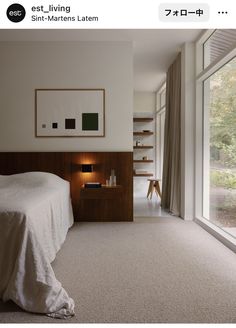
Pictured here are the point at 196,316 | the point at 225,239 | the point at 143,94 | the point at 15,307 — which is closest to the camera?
the point at 196,316

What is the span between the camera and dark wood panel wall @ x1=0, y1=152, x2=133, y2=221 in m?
4.12

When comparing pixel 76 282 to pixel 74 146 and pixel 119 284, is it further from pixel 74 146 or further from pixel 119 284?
pixel 74 146

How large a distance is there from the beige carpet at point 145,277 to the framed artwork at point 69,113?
1344 millimetres

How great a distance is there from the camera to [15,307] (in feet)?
5.92

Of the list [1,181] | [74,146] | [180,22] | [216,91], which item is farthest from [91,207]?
[180,22]

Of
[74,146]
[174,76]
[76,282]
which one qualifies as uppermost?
[174,76]

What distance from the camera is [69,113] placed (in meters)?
4.15

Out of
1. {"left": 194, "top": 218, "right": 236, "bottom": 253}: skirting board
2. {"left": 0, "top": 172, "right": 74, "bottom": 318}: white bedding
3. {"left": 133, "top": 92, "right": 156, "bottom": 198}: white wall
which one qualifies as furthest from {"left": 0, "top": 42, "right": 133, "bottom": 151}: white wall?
{"left": 133, "top": 92, "right": 156, "bottom": 198}: white wall

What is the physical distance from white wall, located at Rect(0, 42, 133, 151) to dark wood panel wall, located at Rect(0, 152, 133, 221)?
18 cm

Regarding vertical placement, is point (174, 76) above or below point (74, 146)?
above

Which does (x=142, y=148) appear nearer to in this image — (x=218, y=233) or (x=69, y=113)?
(x=69, y=113)

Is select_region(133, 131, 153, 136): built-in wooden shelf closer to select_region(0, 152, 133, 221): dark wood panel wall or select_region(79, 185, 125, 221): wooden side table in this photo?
select_region(0, 152, 133, 221): dark wood panel wall

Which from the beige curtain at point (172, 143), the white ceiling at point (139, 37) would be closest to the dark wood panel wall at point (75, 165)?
the beige curtain at point (172, 143)

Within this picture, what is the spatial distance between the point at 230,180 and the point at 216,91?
112 centimetres
